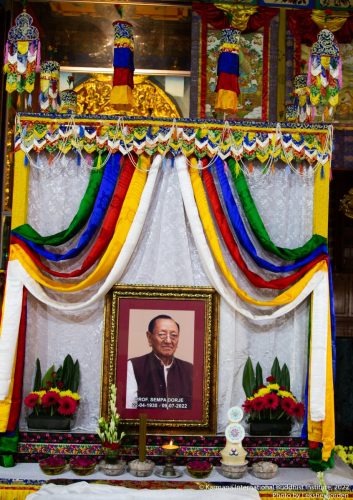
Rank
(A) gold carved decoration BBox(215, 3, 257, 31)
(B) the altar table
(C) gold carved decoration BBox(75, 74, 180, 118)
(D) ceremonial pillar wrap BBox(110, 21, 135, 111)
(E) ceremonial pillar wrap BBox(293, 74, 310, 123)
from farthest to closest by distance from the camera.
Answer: (C) gold carved decoration BBox(75, 74, 180, 118) < (A) gold carved decoration BBox(215, 3, 257, 31) < (E) ceremonial pillar wrap BBox(293, 74, 310, 123) < (D) ceremonial pillar wrap BBox(110, 21, 135, 111) < (B) the altar table

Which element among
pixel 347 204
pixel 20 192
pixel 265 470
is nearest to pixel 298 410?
pixel 265 470

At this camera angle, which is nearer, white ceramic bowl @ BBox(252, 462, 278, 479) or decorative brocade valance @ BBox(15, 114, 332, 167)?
white ceramic bowl @ BBox(252, 462, 278, 479)

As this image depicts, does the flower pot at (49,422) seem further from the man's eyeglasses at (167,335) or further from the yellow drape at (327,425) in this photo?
the yellow drape at (327,425)

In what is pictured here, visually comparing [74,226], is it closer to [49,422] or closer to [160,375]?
[160,375]

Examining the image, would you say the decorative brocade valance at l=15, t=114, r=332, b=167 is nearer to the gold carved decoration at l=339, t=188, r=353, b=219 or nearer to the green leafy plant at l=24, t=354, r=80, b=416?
the green leafy plant at l=24, t=354, r=80, b=416

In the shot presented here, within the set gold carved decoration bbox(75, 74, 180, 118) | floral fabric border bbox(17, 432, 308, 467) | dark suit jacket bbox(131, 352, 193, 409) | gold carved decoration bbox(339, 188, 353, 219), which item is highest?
gold carved decoration bbox(75, 74, 180, 118)

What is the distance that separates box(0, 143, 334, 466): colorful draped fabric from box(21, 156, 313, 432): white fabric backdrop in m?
0.12

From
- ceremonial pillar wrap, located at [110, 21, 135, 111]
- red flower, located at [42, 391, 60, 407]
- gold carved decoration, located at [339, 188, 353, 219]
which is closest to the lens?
red flower, located at [42, 391, 60, 407]

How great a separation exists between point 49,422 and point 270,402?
1626 millimetres

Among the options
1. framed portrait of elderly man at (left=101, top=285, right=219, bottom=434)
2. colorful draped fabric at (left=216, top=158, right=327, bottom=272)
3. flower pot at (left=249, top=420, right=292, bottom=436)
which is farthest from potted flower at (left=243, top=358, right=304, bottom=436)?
colorful draped fabric at (left=216, top=158, right=327, bottom=272)

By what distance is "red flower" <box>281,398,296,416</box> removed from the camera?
4.78m

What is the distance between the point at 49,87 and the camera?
534 centimetres

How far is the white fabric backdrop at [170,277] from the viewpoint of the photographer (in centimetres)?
490

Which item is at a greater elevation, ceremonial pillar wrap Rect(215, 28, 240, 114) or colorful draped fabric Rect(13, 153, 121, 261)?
ceremonial pillar wrap Rect(215, 28, 240, 114)
